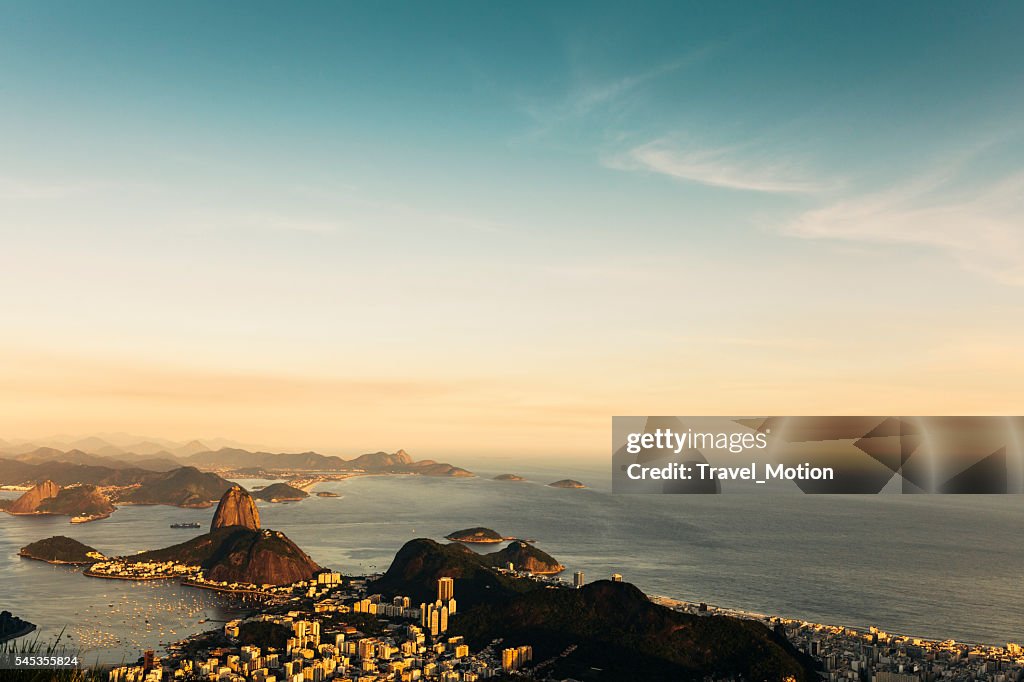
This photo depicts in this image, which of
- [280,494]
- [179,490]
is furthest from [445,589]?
[179,490]

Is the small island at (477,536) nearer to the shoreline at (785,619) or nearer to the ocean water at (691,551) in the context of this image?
the ocean water at (691,551)

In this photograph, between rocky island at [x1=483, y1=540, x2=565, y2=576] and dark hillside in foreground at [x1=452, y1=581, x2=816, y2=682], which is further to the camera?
rocky island at [x1=483, y1=540, x2=565, y2=576]

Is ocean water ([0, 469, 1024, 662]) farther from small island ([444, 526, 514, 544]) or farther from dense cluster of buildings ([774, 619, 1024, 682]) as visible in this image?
dense cluster of buildings ([774, 619, 1024, 682])

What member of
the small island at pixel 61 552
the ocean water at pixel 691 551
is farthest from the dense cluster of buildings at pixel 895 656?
the small island at pixel 61 552

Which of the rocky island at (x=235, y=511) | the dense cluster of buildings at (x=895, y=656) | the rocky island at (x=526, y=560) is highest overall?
the rocky island at (x=235, y=511)

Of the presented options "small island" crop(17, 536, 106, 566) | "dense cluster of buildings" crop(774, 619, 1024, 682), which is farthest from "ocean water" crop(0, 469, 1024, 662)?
"dense cluster of buildings" crop(774, 619, 1024, 682)

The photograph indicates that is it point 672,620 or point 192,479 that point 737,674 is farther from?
point 192,479

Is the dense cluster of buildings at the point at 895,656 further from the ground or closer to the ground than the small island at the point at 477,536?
further from the ground
